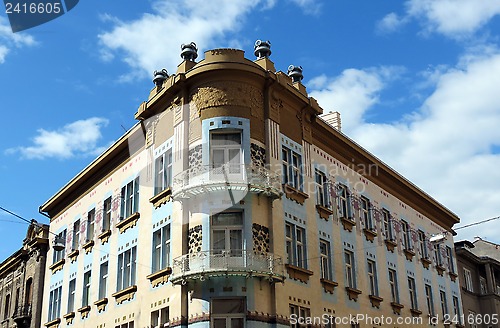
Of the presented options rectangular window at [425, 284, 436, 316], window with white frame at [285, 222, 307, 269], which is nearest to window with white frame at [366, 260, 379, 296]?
window with white frame at [285, 222, 307, 269]

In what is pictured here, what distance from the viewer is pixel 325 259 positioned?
27219 millimetres

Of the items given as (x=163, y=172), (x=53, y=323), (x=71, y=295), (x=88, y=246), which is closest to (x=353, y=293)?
(x=163, y=172)

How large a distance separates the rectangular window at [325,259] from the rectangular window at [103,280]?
10.2 m

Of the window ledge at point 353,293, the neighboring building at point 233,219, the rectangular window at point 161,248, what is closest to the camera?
the neighboring building at point 233,219

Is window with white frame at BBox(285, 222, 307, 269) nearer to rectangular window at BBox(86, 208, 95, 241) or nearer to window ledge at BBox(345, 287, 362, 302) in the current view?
window ledge at BBox(345, 287, 362, 302)

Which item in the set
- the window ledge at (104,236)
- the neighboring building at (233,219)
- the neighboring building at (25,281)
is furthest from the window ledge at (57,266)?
the window ledge at (104,236)

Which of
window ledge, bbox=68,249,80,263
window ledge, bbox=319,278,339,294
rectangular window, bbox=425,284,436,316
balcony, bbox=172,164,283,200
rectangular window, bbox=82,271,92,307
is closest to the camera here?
balcony, bbox=172,164,283,200

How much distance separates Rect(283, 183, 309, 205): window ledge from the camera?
25.6m

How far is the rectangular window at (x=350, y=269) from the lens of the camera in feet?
93.1

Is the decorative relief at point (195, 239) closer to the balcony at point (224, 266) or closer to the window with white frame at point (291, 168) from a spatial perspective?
the balcony at point (224, 266)

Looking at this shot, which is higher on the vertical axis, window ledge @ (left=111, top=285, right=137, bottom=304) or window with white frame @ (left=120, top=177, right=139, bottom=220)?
window with white frame @ (left=120, top=177, right=139, bottom=220)

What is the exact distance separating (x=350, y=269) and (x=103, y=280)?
11570 millimetres

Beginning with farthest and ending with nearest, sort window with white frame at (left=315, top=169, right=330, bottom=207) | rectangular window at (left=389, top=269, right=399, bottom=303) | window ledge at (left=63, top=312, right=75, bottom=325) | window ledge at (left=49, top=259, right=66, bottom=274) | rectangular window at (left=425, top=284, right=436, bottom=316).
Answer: rectangular window at (left=425, top=284, right=436, bottom=316)
window ledge at (left=49, top=259, right=66, bottom=274)
rectangular window at (left=389, top=269, right=399, bottom=303)
window ledge at (left=63, top=312, right=75, bottom=325)
window with white frame at (left=315, top=169, right=330, bottom=207)

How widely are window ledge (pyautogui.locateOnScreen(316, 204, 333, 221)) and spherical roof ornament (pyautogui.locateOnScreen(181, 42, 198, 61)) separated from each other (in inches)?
327
